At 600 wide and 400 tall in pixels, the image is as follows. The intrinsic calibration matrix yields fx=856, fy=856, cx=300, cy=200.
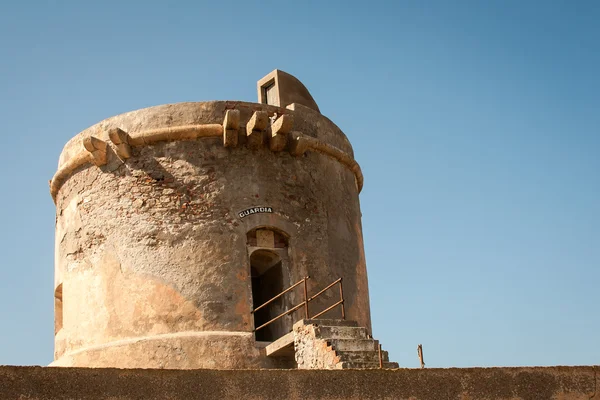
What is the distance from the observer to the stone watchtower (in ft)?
43.9

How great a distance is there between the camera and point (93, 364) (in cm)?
1355

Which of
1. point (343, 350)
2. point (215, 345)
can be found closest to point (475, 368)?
point (343, 350)

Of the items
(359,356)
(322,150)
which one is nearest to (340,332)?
(359,356)

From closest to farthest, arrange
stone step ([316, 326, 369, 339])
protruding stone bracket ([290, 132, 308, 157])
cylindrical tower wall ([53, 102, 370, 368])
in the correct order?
stone step ([316, 326, 369, 339]) → cylindrical tower wall ([53, 102, 370, 368]) → protruding stone bracket ([290, 132, 308, 157])

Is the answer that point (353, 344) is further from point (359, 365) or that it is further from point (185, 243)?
point (185, 243)

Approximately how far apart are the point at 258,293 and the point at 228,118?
11.1 feet

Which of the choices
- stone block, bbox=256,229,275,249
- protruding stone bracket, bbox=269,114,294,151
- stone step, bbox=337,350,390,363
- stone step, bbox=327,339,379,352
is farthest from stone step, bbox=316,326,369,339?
protruding stone bracket, bbox=269,114,294,151

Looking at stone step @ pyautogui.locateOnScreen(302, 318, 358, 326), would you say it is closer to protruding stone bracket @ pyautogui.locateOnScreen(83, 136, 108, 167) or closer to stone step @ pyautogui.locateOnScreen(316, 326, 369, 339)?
stone step @ pyautogui.locateOnScreen(316, 326, 369, 339)

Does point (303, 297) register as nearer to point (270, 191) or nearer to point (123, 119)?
point (270, 191)

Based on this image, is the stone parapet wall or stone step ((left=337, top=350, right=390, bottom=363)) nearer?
the stone parapet wall

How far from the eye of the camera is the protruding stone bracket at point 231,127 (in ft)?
46.1

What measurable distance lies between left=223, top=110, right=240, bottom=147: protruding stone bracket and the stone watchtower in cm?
2

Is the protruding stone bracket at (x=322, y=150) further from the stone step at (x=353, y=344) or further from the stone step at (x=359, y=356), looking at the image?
the stone step at (x=359, y=356)

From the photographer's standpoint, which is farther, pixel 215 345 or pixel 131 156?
pixel 131 156
